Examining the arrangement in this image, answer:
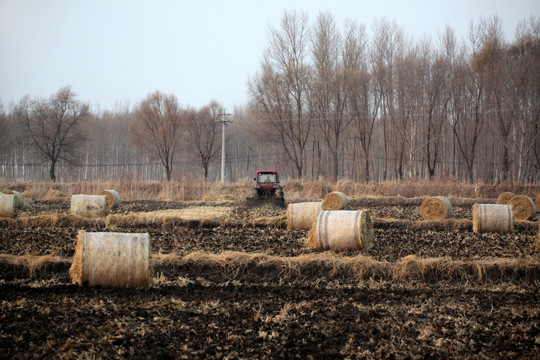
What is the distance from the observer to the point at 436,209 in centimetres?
1461

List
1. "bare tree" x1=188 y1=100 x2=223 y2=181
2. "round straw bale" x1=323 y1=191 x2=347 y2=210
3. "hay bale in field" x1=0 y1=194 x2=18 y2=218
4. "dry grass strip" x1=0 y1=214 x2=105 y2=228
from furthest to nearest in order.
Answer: "bare tree" x1=188 y1=100 x2=223 y2=181 → "round straw bale" x1=323 y1=191 x2=347 y2=210 → "hay bale in field" x1=0 y1=194 x2=18 y2=218 → "dry grass strip" x1=0 y1=214 x2=105 y2=228

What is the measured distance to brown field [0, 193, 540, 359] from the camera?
15.5ft

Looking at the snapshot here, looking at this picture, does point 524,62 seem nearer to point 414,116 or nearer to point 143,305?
→ point 414,116

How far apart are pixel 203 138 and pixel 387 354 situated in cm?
4970

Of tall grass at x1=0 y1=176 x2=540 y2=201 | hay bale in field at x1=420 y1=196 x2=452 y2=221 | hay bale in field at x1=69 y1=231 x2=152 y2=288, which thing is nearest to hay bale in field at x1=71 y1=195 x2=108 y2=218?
tall grass at x1=0 y1=176 x2=540 y2=201

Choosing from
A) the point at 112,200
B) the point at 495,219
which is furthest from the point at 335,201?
the point at 112,200

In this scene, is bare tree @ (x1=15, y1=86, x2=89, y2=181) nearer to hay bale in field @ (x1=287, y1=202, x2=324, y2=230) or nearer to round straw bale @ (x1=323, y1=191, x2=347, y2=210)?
round straw bale @ (x1=323, y1=191, x2=347, y2=210)

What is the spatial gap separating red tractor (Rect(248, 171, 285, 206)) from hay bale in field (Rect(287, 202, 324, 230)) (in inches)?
299

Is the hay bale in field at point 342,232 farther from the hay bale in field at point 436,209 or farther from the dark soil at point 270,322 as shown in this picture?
the hay bale in field at point 436,209

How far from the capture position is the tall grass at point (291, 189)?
2433cm

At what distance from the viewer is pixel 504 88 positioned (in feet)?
107

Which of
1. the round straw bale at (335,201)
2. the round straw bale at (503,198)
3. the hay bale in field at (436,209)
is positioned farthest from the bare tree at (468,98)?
the hay bale in field at (436,209)

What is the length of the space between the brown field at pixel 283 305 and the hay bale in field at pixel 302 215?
1.89 metres

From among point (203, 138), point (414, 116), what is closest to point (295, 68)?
point (414, 116)
